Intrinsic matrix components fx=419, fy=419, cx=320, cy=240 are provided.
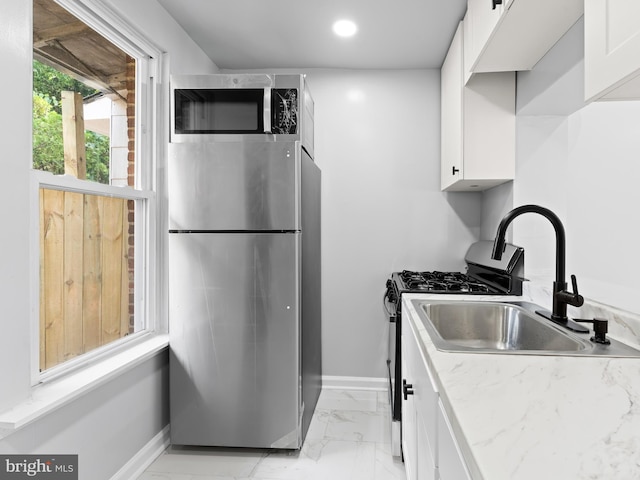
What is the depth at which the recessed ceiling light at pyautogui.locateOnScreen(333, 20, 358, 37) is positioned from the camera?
2473 millimetres

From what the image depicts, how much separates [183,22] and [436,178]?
1.99m

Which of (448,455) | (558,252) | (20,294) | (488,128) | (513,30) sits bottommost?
(448,455)

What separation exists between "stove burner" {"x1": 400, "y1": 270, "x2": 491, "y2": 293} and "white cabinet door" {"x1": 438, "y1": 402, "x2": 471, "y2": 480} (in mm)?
1222

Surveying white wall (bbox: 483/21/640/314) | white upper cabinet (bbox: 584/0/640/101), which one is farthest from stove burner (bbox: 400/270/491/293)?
white upper cabinet (bbox: 584/0/640/101)

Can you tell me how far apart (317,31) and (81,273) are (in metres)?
1.92

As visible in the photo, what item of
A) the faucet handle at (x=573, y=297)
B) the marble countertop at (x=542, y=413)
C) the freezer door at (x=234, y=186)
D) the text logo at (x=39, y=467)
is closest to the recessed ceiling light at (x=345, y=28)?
the freezer door at (x=234, y=186)

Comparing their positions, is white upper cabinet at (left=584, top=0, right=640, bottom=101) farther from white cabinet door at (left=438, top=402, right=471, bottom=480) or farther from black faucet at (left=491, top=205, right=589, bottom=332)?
white cabinet door at (left=438, top=402, right=471, bottom=480)

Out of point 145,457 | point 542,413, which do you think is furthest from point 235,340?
point 542,413

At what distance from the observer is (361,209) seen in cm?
319

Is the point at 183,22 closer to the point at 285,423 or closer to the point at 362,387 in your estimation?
the point at 285,423

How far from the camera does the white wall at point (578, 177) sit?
143cm

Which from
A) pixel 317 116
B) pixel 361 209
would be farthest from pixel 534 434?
pixel 317 116

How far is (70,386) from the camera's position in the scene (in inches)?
64.5

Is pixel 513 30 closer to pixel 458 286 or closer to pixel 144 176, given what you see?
pixel 458 286
